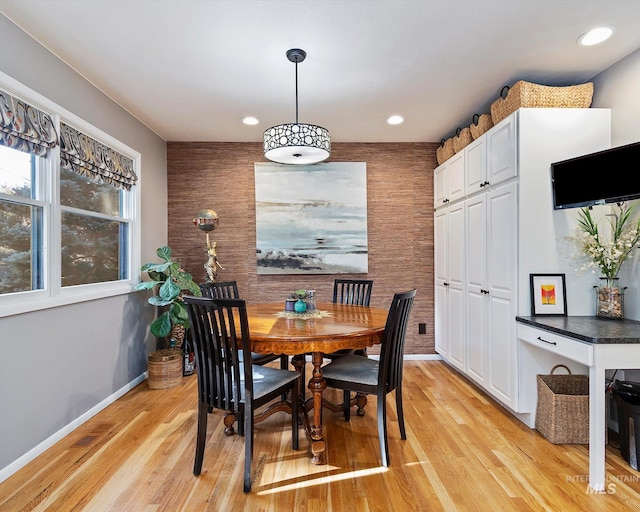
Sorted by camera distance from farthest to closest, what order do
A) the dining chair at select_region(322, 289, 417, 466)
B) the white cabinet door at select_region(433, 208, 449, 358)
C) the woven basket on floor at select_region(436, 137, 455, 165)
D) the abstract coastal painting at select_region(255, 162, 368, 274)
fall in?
1. the abstract coastal painting at select_region(255, 162, 368, 274)
2. the white cabinet door at select_region(433, 208, 449, 358)
3. the woven basket on floor at select_region(436, 137, 455, 165)
4. the dining chair at select_region(322, 289, 417, 466)

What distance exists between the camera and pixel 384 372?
2.08 metres

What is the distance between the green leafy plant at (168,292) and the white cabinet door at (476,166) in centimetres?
267

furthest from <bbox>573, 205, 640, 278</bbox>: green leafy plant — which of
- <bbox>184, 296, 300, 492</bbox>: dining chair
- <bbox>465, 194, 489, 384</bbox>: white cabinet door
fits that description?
<bbox>184, 296, 300, 492</bbox>: dining chair

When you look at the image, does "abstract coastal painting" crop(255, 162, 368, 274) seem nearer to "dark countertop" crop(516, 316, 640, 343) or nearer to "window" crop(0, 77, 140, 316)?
"window" crop(0, 77, 140, 316)

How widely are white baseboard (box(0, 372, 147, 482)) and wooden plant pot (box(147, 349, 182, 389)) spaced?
0.75ft

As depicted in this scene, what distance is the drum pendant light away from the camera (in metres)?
2.20

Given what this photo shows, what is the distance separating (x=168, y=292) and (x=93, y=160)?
123 centimetres

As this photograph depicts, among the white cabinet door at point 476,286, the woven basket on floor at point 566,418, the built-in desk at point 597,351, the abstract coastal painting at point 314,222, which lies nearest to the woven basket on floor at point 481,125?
the white cabinet door at point 476,286

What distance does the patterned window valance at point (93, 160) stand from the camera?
8.08 feet

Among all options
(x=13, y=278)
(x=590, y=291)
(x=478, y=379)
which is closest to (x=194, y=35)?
(x=13, y=278)

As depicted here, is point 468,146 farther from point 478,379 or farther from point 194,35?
point 194,35

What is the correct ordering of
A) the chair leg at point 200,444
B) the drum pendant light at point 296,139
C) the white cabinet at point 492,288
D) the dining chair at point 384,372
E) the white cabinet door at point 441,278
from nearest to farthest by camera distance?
the chair leg at point 200,444, the dining chair at point 384,372, the drum pendant light at point 296,139, the white cabinet at point 492,288, the white cabinet door at point 441,278

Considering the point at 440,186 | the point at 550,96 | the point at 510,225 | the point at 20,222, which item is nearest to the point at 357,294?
the point at 510,225

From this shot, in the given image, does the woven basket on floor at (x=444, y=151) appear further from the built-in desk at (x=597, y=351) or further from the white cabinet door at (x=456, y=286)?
the built-in desk at (x=597, y=351)
